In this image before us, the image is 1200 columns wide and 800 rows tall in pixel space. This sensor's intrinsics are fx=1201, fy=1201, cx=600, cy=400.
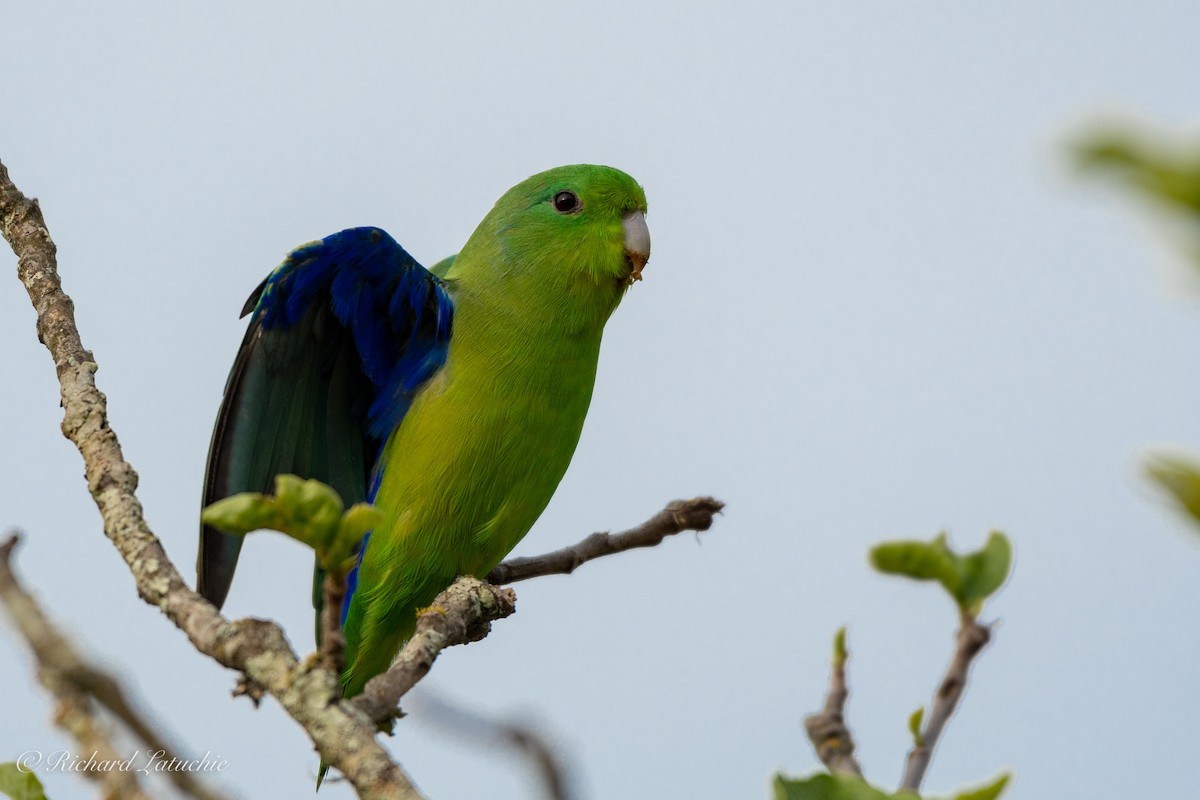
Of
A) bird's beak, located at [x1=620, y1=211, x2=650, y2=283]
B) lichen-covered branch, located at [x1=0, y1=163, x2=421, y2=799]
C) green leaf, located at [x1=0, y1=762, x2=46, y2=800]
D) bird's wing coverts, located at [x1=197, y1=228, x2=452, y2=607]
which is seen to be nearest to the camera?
lichen-covered branch, located at [x1=0, y1=163, x2=421, y2=799]

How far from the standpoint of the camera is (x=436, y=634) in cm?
257

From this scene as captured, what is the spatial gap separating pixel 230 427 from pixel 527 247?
1223 millimetres

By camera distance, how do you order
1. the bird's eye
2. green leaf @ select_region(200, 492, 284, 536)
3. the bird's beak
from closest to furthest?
green leaf @ select_region(200, 492, 284, 536)
the bird's beak
the bird's eye

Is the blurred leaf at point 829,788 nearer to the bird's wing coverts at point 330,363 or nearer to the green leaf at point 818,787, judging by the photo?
the green leaf at point 818,787

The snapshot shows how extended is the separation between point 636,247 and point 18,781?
9.68ft

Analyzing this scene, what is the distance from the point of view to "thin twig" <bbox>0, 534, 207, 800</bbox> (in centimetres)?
99

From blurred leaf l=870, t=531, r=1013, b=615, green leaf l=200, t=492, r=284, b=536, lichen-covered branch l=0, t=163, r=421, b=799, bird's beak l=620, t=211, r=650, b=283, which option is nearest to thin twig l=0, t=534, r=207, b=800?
green leaf l=200, t=492, r=284, b=536

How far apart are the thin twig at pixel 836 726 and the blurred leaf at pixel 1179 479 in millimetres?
643

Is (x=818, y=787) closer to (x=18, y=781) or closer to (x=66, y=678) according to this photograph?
(x=66, y=678)

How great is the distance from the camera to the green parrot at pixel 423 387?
3.90 meters

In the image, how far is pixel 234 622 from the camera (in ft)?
6.19

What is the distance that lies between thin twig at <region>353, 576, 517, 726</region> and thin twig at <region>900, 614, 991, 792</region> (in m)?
0.92

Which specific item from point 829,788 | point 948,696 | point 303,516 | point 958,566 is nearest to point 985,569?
point 958,566

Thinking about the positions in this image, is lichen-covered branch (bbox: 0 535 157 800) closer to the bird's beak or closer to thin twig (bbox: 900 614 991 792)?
thin twig (bbox: 900 614 991 792)
